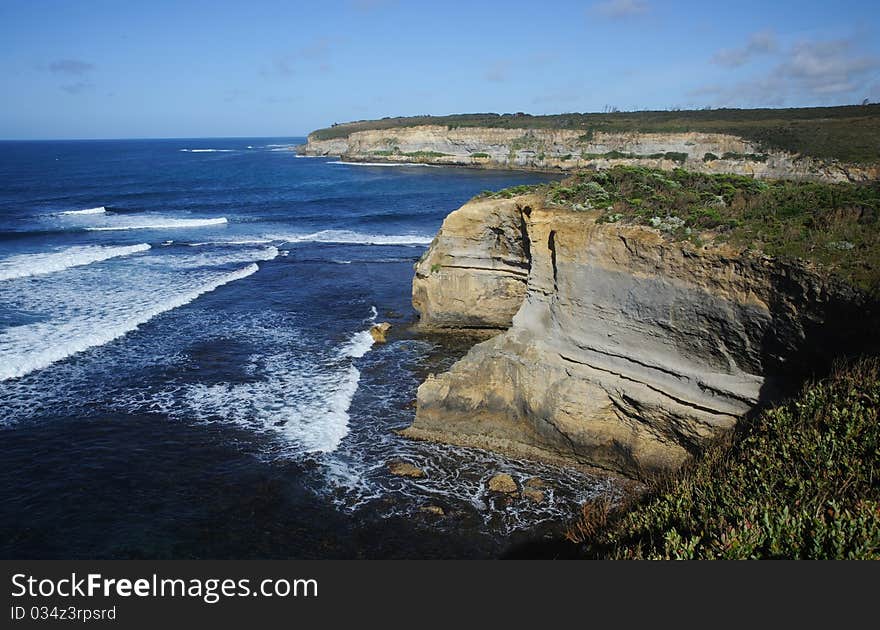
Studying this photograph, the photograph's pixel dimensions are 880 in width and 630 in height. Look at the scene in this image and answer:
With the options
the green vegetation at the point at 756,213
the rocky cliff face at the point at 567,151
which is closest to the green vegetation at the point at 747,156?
the rocky cliff face at the point at 567,151

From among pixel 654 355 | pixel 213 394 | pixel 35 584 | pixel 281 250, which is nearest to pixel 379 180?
pixel 281 250

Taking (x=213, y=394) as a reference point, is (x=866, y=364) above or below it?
above

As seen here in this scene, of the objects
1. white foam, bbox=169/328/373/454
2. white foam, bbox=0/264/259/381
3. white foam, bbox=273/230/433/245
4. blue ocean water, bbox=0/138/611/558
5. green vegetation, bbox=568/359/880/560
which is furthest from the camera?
white foam, bbox=273/230/433/245

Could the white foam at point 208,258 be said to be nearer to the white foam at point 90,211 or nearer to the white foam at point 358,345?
the white foam at point 358,345

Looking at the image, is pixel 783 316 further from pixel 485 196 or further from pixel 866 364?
pixel 485 196

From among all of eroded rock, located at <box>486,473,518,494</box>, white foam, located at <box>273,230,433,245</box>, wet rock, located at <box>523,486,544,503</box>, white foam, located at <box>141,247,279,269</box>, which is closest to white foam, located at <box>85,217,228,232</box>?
white foam, located at <box>273,230,433,245</box>

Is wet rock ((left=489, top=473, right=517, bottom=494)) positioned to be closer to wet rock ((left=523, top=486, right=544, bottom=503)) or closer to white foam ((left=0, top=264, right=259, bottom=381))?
wet rock ((left=523, top=486, right=544, bottom=503))
